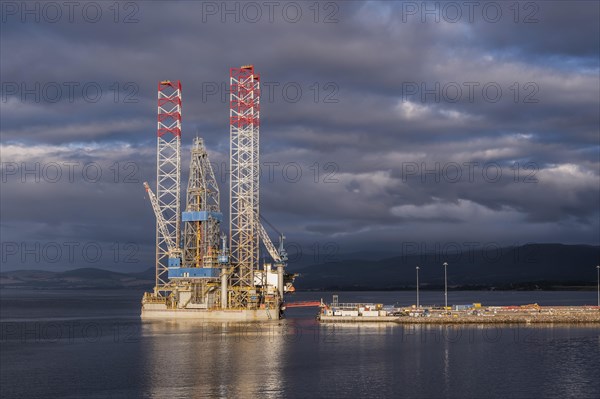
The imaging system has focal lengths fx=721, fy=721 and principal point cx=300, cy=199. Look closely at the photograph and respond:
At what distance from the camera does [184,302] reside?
137000 millimetres

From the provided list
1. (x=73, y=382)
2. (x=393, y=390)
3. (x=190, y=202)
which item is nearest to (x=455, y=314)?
(x=190, y=202)

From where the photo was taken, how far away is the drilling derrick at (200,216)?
137125 mm

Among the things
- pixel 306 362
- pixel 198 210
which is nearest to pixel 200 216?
pixel 198 210

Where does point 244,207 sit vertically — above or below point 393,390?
above

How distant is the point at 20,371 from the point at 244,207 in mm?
60324

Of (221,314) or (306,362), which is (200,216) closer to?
(221,314)

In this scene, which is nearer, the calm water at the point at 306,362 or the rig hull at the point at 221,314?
the calm water at the point at 306,362

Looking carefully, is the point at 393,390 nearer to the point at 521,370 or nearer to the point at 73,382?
the point at 521,370

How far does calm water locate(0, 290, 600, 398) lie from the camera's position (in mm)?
68125

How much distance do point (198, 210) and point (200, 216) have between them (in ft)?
7.80

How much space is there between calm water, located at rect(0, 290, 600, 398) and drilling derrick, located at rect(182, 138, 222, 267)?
52.1ft

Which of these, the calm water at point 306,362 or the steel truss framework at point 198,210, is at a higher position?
the steel truss framework at point 198,210

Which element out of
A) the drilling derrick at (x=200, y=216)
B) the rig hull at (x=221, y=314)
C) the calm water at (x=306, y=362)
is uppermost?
the drilling derrick at (x=200, y=216)

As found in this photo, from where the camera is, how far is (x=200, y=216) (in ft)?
448
